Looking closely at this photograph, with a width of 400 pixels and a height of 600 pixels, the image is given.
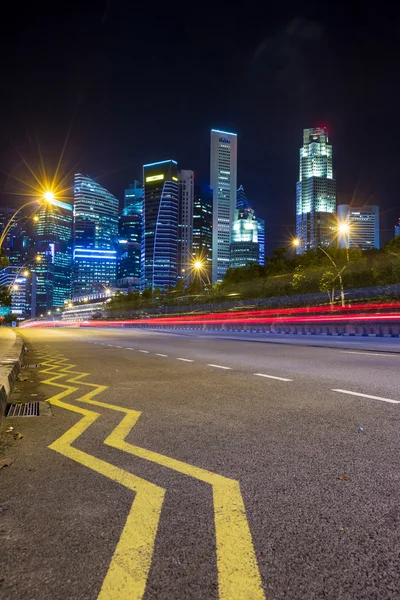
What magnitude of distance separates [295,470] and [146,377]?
6.28 metres

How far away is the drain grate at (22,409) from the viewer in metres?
5.91

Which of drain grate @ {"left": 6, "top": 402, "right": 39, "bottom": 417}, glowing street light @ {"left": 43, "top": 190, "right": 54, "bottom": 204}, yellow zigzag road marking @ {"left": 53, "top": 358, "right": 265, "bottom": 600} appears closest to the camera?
yellow zigzag road marking @ {"left": 53, "top": 358, "right": 265, "bottom": 600}

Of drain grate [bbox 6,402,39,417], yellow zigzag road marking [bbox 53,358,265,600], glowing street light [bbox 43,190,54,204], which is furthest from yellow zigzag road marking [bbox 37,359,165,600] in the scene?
glowing street light [bbox 43,190,54,204]

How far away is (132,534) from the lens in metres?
2.47

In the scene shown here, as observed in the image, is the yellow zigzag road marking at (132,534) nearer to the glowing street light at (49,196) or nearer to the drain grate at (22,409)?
→ the drain grate at (22,409)

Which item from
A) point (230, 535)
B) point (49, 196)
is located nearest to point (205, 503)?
point (230, 535)

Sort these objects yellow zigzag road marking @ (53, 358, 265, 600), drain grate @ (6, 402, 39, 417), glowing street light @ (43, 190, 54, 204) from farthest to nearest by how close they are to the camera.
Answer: glowing street light @ (43, 190, 54, 204), drain grate @ (6, 402, 39, 417), yellow zigzag road marking @ (53, 358, 265, 600)

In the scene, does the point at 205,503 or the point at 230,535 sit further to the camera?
the point at 205,503

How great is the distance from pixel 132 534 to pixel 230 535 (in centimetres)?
53

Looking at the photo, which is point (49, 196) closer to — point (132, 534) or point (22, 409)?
point (22, 409)

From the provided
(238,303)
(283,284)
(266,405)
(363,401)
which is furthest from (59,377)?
(283,284)

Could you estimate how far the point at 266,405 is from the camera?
6145mm

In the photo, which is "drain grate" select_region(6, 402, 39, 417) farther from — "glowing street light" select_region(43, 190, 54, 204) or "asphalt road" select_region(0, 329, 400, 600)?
"glowing street light" select_region(43, 190, 54, 204)

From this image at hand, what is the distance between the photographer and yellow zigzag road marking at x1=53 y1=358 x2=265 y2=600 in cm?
200
